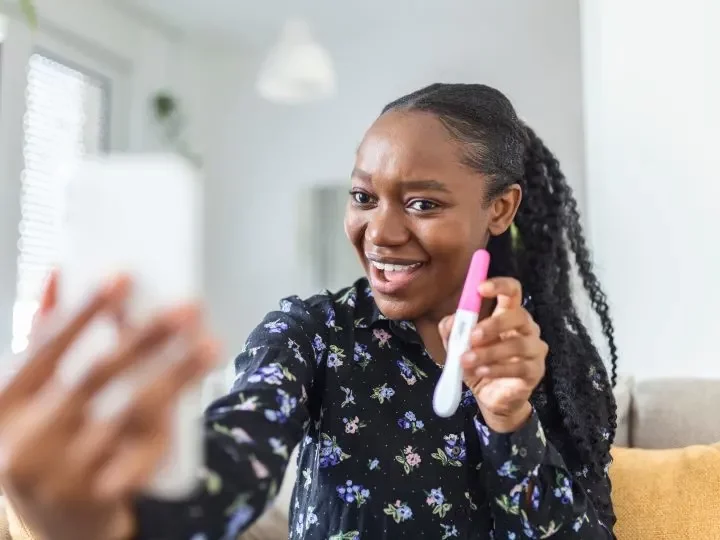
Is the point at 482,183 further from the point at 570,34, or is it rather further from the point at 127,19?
the point at 127,19

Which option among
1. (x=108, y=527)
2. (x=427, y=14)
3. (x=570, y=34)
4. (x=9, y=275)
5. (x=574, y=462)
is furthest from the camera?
(x=427, y=14)

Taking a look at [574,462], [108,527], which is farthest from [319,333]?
[108,527]

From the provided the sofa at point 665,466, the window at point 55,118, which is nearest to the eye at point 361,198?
the sofa at point 665,466

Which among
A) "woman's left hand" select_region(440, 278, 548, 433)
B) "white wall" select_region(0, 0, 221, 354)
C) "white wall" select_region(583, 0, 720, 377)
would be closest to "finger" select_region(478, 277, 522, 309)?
"woman's left hand" select_region(440, 278, 548, 433)

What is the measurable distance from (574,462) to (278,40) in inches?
82.5

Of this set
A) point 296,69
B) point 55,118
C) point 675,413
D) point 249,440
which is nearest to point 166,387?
point 249,440

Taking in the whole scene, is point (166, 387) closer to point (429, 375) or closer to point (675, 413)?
point (429, 375)

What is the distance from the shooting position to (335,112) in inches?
101

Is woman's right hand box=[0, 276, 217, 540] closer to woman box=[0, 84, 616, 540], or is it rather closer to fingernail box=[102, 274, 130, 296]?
fingernail box=[102, 274, 130, 296]

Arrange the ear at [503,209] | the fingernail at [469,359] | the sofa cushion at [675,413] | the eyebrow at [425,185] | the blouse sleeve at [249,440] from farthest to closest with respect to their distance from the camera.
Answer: the sofa cushion at [675,413], the ear at [503,209], the eyebrow at [425,185], the fingernail at [469,359], the blouse sleeve at [249,440]

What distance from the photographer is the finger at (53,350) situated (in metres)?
0.30

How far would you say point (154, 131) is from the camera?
8.57ft

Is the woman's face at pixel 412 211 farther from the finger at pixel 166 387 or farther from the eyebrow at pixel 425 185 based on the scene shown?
the finger at pixel 166 387

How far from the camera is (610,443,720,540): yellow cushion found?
104 cm
